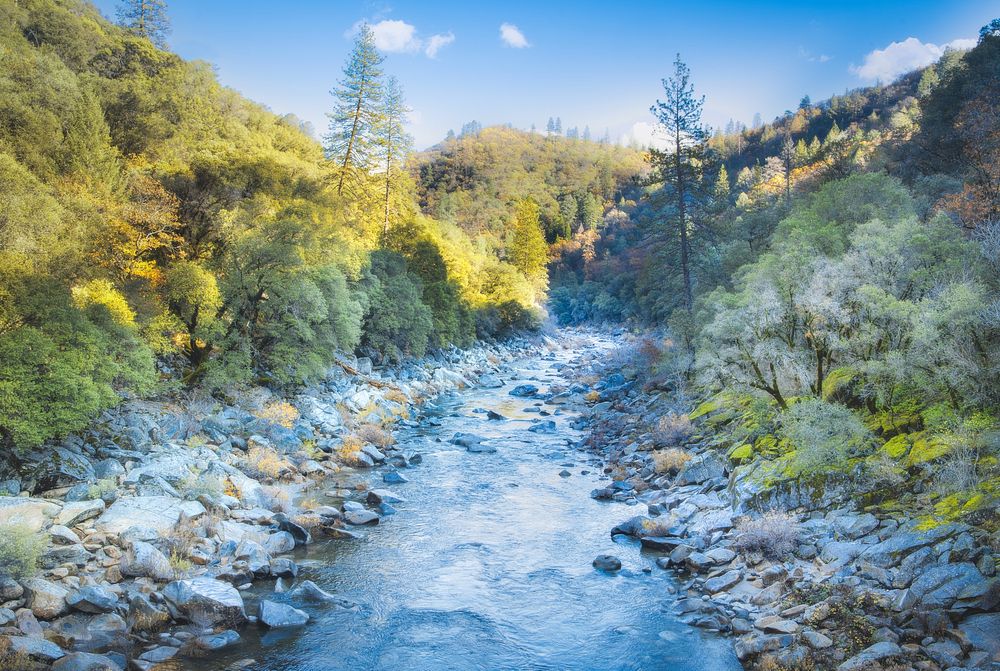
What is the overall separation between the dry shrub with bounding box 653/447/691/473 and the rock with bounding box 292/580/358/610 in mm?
10534

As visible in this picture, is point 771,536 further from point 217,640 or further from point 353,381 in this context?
point 353,381

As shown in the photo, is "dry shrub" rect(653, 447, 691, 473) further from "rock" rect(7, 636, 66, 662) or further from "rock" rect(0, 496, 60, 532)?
"rock" rect(0, 496, 60, 532)

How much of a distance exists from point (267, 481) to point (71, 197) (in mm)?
10230

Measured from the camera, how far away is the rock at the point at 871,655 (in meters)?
7.05

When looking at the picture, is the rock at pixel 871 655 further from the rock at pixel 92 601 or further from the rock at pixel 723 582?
the rock at pixel 92 601

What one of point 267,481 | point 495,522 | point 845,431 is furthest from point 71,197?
point 845,431

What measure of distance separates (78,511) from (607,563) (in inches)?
441

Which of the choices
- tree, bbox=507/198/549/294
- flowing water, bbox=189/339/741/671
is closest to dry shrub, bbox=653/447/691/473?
flowing water, bbox=189/339/741/671

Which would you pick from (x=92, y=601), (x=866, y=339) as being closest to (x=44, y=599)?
(x=92, y=601)

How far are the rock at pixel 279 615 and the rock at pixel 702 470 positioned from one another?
1095 centimetres

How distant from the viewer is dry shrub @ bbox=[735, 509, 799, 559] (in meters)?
10.5

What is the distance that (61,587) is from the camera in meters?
9.19

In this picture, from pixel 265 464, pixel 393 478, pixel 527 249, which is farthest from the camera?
pixel 527 249

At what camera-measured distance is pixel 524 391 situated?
1312 inches
